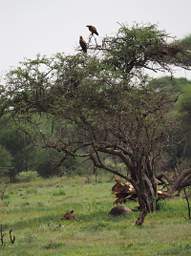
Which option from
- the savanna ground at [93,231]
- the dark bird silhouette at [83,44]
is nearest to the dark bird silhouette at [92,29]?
the dark bird silhouette at [83,44]

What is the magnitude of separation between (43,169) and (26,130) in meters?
26.3

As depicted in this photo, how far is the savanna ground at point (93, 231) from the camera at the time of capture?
35.7ft

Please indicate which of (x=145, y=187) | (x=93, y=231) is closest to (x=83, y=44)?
(x=145, y=187)

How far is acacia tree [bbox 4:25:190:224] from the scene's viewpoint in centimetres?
1614

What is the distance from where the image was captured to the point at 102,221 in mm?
14852

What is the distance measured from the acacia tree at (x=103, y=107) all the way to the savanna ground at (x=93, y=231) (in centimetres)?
144

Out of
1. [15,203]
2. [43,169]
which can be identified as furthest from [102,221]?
[43,169]

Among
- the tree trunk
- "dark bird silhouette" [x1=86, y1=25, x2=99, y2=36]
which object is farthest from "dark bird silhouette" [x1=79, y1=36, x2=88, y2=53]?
the tree trunk

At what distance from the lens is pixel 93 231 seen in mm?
13547

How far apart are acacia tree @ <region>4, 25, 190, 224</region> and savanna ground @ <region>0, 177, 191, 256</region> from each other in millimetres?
1442

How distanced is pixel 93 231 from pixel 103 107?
16.7 feet

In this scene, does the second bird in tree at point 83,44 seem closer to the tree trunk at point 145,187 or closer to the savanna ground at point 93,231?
the tree trunk at point 145,187

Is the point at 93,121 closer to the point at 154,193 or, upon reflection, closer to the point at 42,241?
the point at 154,193

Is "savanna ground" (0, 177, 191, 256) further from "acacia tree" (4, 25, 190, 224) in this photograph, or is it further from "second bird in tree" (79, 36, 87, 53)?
"second bird in tree" (79, 36, 87, 53)
